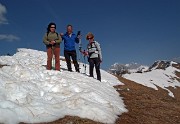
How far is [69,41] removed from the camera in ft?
65.1

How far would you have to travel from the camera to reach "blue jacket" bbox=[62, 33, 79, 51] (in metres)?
19.8

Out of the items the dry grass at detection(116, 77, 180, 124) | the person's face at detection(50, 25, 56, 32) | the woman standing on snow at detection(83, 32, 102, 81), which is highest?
the person's face at detection(50, 25, 56, 32)

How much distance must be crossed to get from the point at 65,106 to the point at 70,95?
1.74 m

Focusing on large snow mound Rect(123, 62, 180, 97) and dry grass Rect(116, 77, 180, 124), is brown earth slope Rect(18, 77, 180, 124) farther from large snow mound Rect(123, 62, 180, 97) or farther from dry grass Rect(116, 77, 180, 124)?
large snow mound Rect(123, 62, 180, 97)

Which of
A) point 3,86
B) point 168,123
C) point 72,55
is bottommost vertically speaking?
point 168,123

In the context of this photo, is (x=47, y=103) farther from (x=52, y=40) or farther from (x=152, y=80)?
(x=152, y=80)

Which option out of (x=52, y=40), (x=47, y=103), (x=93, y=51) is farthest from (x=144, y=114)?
(x=52, y=40)

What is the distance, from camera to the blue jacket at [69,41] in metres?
19.8

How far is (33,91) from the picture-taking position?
36.9 feet

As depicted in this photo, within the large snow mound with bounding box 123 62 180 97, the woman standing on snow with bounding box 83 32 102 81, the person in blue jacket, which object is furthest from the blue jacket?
the large snow mound with bounding box 123 62 180 97

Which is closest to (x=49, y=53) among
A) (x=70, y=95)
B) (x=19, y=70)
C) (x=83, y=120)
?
(x=19, y=70)

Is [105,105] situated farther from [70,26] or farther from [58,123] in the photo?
[70,26]

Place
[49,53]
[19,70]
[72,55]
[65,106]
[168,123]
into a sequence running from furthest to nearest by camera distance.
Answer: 1. [72,55]
2. [49,53]
3. [19,70]
4. [168,123]
5. [65,106]

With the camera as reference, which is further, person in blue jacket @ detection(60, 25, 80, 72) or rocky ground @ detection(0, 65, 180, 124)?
person in blue jacket @ detection(60, 25, 80, 72)
